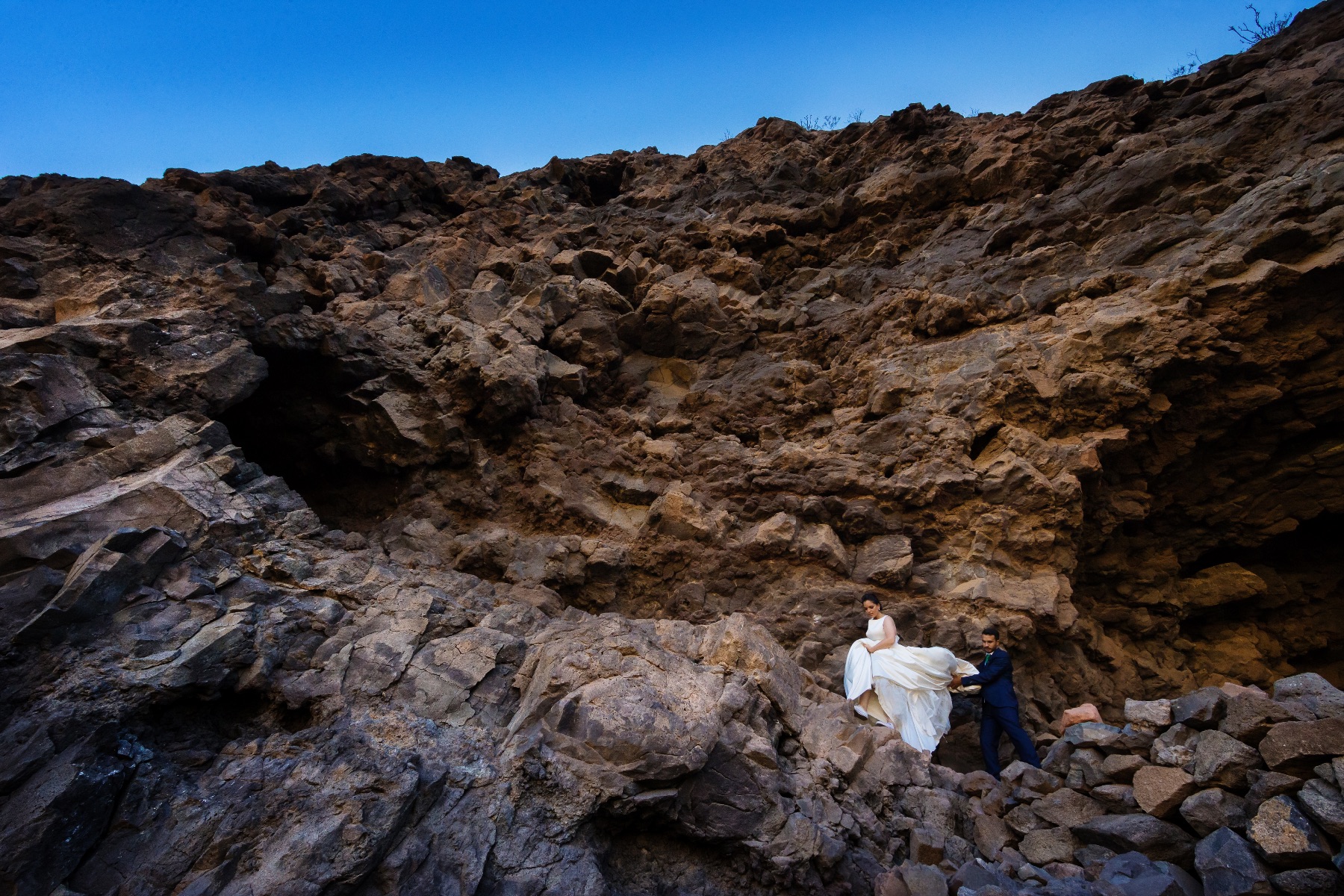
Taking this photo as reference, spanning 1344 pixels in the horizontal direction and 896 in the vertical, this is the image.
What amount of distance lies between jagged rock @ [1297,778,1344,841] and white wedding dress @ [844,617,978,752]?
290 cm

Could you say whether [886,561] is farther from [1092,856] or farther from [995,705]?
[1092,856]

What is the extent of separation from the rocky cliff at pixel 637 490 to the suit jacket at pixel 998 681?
0.76 m

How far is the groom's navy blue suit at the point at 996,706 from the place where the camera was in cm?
640

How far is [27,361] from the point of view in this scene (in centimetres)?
620

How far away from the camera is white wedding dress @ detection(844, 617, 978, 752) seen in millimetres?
6469

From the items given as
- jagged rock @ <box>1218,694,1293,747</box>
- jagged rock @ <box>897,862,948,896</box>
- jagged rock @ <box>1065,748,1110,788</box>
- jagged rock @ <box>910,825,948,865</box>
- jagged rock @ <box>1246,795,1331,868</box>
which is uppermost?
jagged rock @ <box>1218,694,1293,747</box>

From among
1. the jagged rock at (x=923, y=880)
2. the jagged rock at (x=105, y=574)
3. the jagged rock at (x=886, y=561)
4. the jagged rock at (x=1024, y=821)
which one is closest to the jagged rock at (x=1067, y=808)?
the jagged rock at (x=1024, y=821)

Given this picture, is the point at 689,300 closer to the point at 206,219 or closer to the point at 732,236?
the point at 732,236

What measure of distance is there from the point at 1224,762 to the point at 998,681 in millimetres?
2210

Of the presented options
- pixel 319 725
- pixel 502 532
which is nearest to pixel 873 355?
pixel 502 532

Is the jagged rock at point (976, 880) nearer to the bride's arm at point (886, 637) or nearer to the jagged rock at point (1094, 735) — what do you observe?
the jagged rock at point (1094, 735)

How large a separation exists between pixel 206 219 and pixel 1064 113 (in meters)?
16.5

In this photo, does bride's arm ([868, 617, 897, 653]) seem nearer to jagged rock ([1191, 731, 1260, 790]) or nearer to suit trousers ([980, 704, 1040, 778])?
suit trousers ([980, 704, 1040, 778])

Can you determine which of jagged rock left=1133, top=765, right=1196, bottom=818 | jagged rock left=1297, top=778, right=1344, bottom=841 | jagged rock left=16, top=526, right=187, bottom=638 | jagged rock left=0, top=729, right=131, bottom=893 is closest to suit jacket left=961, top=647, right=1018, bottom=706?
jagged rock left=1133, top=765, right=1196, bottom=818
